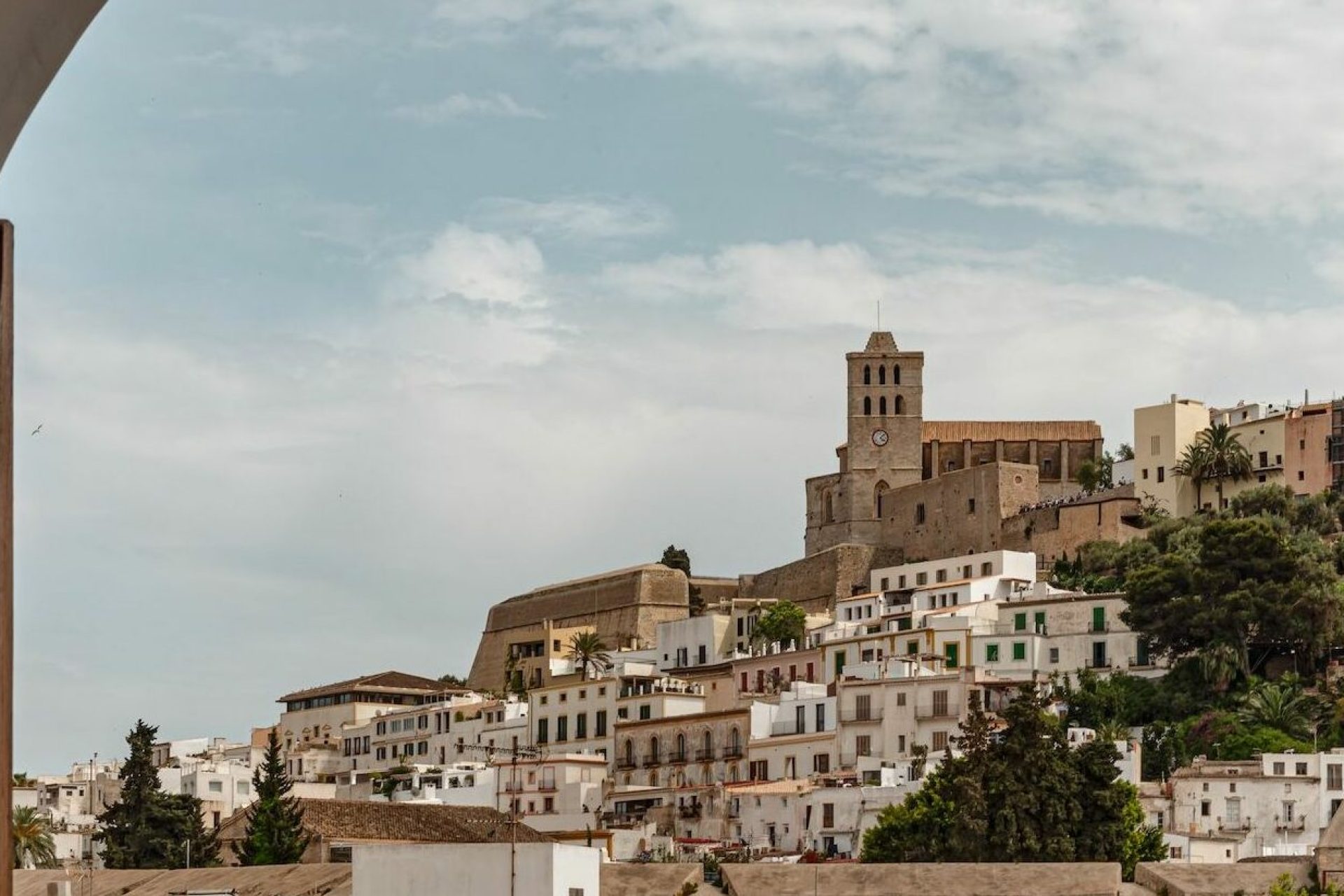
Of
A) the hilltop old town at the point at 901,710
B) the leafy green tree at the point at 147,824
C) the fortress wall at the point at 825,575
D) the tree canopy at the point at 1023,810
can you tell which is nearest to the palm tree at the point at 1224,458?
the hilltop old town at the point at 901,710

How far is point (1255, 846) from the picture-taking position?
4122 cm

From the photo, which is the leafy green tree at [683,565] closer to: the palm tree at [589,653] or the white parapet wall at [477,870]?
the palm tree at [589,653]

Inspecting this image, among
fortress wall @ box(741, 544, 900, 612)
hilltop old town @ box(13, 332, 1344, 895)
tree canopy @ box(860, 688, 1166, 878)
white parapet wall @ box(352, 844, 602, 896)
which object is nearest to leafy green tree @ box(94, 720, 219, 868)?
hilltop old town @ box(13, 332, 1344, 895)

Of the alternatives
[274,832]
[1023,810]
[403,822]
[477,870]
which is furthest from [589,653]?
[477,870]

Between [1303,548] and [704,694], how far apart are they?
46.5 feet

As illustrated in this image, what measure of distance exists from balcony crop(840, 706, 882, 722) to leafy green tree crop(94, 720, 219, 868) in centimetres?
1253

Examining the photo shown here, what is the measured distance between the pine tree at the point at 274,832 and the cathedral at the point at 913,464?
31.5 m

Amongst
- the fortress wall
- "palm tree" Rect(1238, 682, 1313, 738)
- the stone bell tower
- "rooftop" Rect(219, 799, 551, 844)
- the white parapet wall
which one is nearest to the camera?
the white parapet wall

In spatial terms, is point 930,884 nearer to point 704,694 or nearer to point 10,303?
point 10,303

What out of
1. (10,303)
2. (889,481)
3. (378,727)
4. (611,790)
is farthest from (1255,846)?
(10,303)

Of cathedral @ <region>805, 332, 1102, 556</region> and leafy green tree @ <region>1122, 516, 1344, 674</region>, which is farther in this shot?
cathedral @ <region>805, 332, 1102, 556</region>

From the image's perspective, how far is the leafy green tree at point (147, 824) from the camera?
133 feet

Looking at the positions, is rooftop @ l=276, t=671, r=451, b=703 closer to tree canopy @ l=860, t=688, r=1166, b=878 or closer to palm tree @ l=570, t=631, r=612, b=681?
palm tree @ l=570, t=631, r=612, b=681

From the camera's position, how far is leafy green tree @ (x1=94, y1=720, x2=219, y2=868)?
4053 cm
